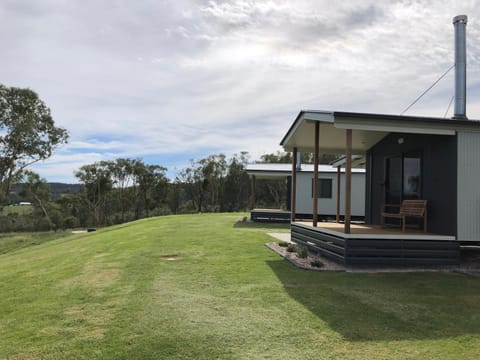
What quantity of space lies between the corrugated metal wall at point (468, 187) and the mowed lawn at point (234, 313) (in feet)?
3.41

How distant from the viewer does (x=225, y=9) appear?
28.5 ft

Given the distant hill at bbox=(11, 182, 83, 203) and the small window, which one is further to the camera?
the distant hill at bbox=(11, 182, 83, 203)

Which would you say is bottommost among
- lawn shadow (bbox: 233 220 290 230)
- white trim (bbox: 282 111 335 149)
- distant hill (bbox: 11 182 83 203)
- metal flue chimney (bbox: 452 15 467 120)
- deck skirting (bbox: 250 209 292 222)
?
lawn shadow (bbox: 233 220 290 230)

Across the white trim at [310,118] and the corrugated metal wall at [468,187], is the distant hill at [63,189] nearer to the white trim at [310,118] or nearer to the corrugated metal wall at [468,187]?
the white trim at [310,118]

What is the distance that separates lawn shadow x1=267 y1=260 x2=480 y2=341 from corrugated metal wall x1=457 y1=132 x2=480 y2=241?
39.3 inches

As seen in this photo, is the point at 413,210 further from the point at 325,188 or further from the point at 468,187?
the point at 325,188

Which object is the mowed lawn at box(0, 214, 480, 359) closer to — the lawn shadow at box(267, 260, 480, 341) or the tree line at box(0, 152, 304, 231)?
the lawn shadow at box(267, 260, 480, 341)

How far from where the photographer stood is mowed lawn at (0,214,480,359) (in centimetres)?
333

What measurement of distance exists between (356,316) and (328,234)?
3.47 meters

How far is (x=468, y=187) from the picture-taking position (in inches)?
272

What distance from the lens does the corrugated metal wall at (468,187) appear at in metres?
6.85

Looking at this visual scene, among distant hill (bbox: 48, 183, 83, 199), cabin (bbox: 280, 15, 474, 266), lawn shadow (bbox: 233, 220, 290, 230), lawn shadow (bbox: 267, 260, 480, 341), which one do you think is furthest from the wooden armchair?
distant hill (bbox: 48, 183, 83, 199)

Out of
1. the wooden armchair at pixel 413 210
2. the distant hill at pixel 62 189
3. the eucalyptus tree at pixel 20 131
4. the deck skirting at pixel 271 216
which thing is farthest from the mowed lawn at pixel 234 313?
the distant hill at pixel 62 189

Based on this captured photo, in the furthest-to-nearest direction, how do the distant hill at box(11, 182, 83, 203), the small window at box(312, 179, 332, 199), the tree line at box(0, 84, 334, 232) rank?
the distant hill at box(11, 182, 83, 203) → the tree line at box(0, 84, 334, 232) → the small window at box(312, 179, 332, 199)
